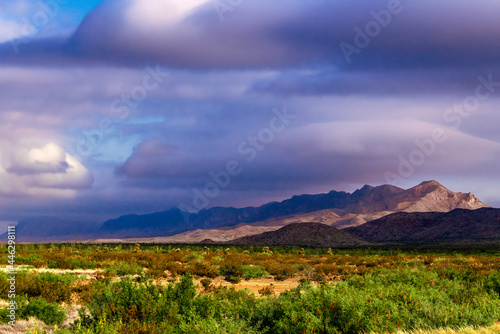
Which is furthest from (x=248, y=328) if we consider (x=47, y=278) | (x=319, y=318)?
(x=47, y=278)

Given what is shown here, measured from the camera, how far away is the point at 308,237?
145 m

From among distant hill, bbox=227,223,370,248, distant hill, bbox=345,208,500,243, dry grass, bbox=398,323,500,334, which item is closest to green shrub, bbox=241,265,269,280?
dry grass, bbox=398,323,500,334

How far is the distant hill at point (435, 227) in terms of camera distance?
510ft

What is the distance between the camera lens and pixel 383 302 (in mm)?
12945

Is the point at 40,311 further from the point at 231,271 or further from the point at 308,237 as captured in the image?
the point at 308,237

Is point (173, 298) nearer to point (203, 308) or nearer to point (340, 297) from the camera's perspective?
point (203, 308)

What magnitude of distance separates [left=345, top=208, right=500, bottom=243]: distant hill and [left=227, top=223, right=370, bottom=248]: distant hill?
91.1 ft

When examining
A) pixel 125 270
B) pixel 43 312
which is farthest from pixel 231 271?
pixel 43 312

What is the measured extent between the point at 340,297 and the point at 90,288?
1146 cm

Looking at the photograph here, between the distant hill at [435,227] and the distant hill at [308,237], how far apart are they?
27.8 meters

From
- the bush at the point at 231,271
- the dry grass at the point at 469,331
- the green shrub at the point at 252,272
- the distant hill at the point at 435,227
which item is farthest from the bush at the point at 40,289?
the distant hill at the point at 435,227

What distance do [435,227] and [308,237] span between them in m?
54.2

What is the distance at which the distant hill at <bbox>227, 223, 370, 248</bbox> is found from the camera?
5482 inches

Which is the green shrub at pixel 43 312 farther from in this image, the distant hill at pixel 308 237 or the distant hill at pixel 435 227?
the distant hill at pixel 435 227
